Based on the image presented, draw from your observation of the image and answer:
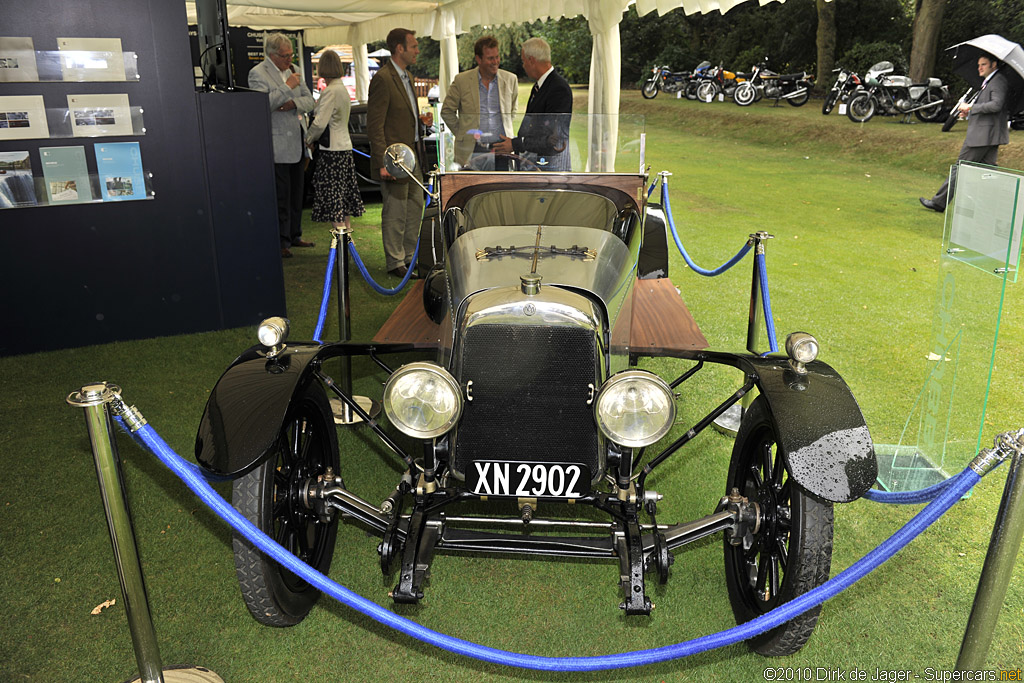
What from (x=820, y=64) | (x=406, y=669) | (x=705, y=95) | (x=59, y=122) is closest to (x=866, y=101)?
(x=820, y=64)

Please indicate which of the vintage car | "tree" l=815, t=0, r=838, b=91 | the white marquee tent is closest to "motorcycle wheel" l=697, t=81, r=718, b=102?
"tree" l=815, t=0, r=838, b=91

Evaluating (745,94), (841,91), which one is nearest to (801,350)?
(841,91)

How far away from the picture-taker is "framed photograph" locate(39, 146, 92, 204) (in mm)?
4555

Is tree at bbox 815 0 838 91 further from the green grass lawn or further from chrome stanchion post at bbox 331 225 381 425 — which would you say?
chrome stanchion post at bbox 331 225 381 425

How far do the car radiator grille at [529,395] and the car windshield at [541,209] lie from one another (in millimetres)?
837

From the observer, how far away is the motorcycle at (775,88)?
67.6 feet

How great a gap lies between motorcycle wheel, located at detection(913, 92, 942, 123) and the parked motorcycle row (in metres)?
4.70

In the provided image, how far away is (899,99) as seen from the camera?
16.5 metres

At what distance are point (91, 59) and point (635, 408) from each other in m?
4.08

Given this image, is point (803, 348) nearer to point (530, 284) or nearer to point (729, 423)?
point (530, 284)

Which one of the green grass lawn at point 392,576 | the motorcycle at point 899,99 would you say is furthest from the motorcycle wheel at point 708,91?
the green grass lawn at point 392,576

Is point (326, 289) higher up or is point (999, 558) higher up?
point (326, 289)

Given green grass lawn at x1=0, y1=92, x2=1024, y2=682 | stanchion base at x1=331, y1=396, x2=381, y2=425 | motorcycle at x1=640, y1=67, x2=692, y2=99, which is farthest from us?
motorcycle at x1=640, y1=67, x2=692, y2=99

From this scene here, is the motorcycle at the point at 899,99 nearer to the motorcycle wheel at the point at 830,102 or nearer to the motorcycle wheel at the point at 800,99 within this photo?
the motorcycle wheel at the point at 830,102
